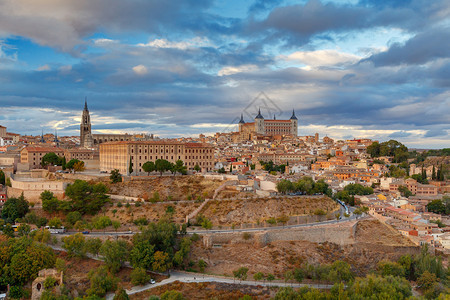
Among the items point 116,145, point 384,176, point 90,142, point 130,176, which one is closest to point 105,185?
point 130,176

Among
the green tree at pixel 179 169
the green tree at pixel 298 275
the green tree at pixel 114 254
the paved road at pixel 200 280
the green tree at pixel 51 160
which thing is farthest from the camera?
the green tree at pixel 51 160

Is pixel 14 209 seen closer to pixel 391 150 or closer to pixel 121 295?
pixel 121 295

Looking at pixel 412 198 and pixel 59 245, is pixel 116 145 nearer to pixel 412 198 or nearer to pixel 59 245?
pixel 59 245

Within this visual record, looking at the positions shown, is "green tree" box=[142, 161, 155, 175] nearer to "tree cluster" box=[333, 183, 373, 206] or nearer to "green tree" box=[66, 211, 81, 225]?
"green tree" box=[66, 211, 81, 225]

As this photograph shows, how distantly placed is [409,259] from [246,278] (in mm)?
14302

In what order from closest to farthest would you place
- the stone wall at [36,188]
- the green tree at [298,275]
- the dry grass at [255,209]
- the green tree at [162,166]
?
the green tree at [298,275], the dry grass at [255,209], the stone wall at [36,188], the green tree at [162,166]

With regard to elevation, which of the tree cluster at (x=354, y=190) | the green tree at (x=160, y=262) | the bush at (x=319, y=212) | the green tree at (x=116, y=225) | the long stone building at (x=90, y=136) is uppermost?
the long stone building at (x=90, y=136)

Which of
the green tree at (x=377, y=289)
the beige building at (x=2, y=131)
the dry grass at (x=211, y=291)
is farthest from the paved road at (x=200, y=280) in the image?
the beige building at (x=2, y=131)

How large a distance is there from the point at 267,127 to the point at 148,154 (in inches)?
3978

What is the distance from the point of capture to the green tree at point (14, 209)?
4213 cm

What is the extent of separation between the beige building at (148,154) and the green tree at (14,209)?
15652 millimetres

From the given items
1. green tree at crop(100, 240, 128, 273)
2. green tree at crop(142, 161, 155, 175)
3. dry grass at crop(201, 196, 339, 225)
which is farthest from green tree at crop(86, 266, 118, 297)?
green tree at crop(142, 161, 155, 175)

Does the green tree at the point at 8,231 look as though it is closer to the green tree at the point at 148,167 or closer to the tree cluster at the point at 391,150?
the green tree at the point at 148,167

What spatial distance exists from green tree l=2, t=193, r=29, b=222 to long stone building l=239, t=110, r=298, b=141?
358ft
